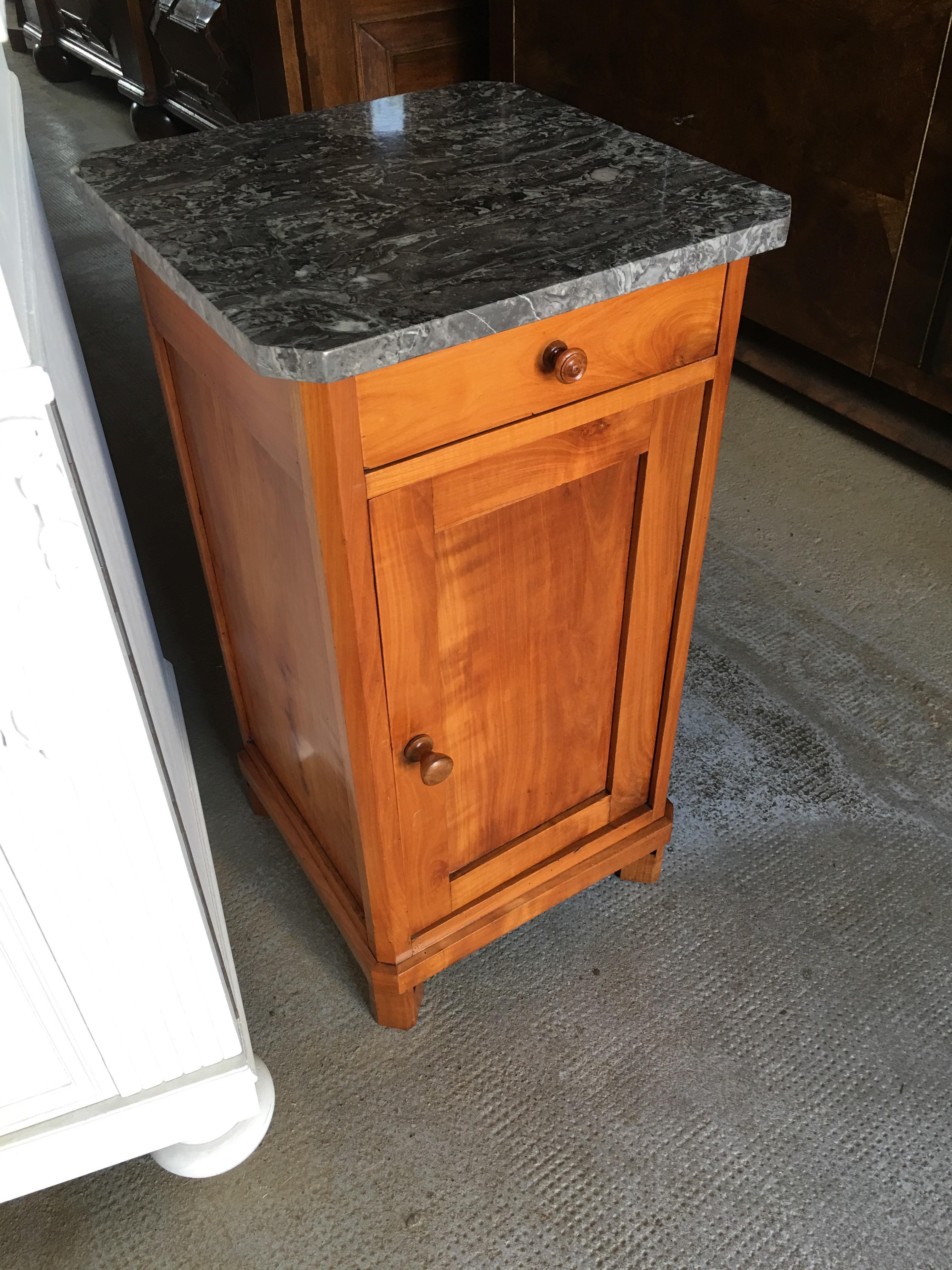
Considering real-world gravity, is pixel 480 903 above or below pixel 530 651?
below

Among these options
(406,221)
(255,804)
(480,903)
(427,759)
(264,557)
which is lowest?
(255,804)

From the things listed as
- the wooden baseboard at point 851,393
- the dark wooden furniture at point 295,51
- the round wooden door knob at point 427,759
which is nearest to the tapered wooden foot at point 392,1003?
the round wooden door knob at point 427,759

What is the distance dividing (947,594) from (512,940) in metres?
1.03

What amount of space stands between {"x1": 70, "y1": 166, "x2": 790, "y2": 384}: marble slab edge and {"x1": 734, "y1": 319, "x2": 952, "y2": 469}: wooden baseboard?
4.50ft

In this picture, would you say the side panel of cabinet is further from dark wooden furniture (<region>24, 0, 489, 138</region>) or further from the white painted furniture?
dark wooden furniture (<region>24, 0, 489, 138</region>)

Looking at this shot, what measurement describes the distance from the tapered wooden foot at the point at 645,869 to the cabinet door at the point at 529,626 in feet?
0.37

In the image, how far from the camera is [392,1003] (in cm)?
114

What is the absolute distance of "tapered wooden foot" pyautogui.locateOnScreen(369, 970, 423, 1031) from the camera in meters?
1.12

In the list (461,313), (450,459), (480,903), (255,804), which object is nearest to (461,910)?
(480,903)

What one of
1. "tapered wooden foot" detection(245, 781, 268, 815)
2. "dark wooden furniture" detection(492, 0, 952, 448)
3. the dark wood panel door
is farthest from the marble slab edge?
the dark wood panel door

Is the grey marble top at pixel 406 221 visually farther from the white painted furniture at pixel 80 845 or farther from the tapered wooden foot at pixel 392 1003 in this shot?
the tapered wooden foot at pixel 392 1003

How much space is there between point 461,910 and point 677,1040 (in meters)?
0.29

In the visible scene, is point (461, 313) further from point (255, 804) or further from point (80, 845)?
point (255, 804)

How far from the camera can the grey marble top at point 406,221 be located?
0.71 metres
